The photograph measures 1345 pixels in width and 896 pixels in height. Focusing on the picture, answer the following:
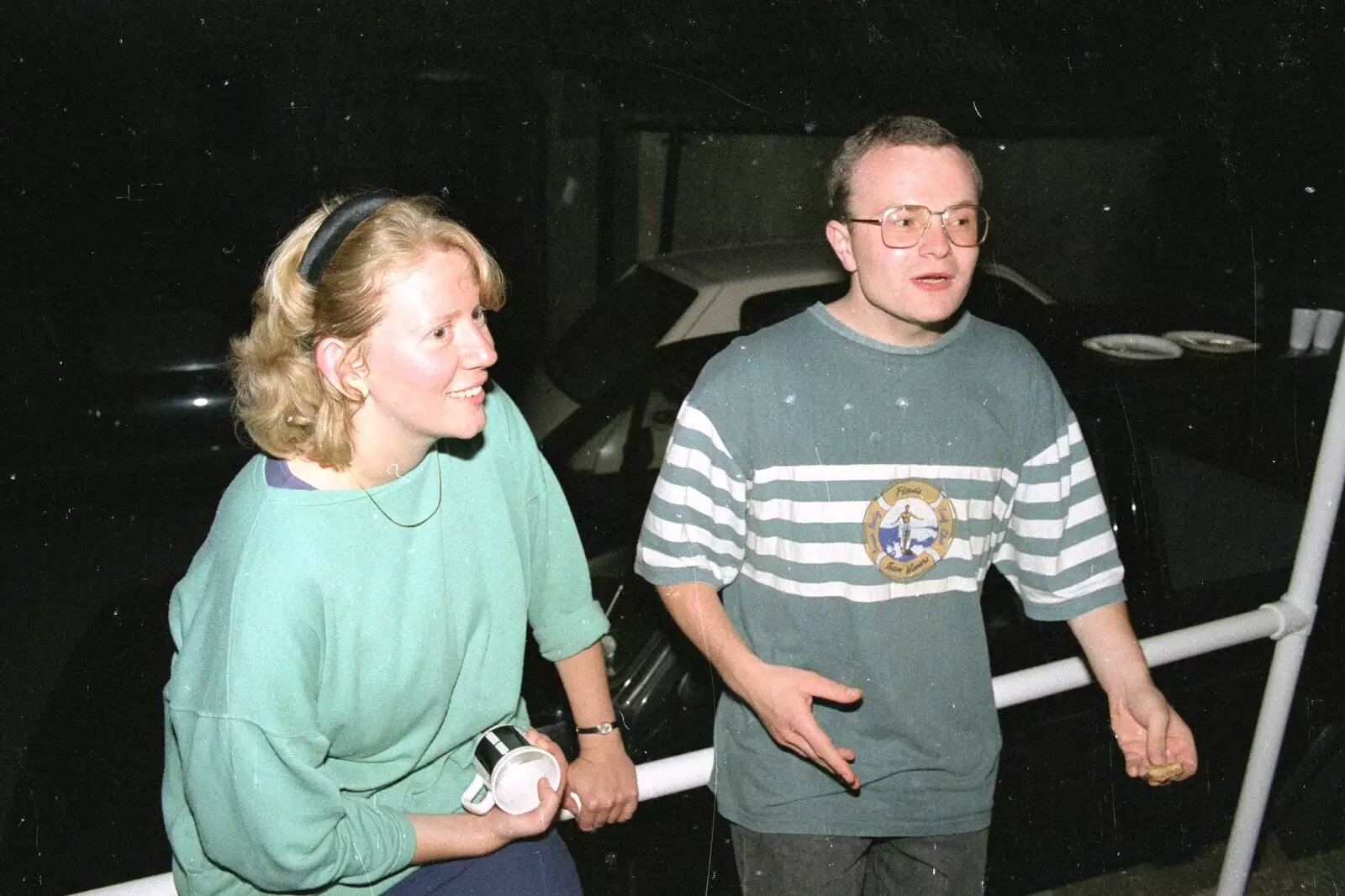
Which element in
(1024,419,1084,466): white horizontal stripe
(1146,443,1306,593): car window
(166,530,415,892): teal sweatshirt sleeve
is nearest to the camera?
(166,530,415,892): teal sweatshirt sleeve

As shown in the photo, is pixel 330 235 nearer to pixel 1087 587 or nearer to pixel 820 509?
pixel 820 509

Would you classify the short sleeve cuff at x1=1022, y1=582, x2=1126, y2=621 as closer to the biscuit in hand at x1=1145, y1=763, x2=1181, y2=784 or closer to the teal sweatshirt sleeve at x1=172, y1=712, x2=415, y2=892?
the biscuit in hand at x1=1145, y1=763, x2=1181, y2=784

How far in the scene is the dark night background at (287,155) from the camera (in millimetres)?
2260

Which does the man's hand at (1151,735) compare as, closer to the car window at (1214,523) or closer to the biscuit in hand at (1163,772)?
the biscuit in hand at (1163,772)

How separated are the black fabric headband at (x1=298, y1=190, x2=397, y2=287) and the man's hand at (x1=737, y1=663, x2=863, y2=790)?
30.9 inches

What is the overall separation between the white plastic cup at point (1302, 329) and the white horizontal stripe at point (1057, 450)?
91.1 inches

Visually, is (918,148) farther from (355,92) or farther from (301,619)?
(355,92)

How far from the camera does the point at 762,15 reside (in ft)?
9.73

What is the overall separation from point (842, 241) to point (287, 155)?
1.46 meters

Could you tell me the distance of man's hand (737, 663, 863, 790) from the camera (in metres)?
1.41

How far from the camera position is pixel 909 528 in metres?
1.57

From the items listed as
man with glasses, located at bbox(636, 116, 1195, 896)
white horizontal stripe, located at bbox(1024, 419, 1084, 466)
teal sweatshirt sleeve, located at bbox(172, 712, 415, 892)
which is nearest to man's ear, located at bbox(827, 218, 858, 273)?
man with glasses, located at bbox(636, 116, 1195, 896)

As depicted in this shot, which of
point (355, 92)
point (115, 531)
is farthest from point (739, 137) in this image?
point (115, 531)

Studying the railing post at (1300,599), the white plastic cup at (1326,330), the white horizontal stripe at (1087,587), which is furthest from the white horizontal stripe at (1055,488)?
the white plastic cup at (1326,330)
